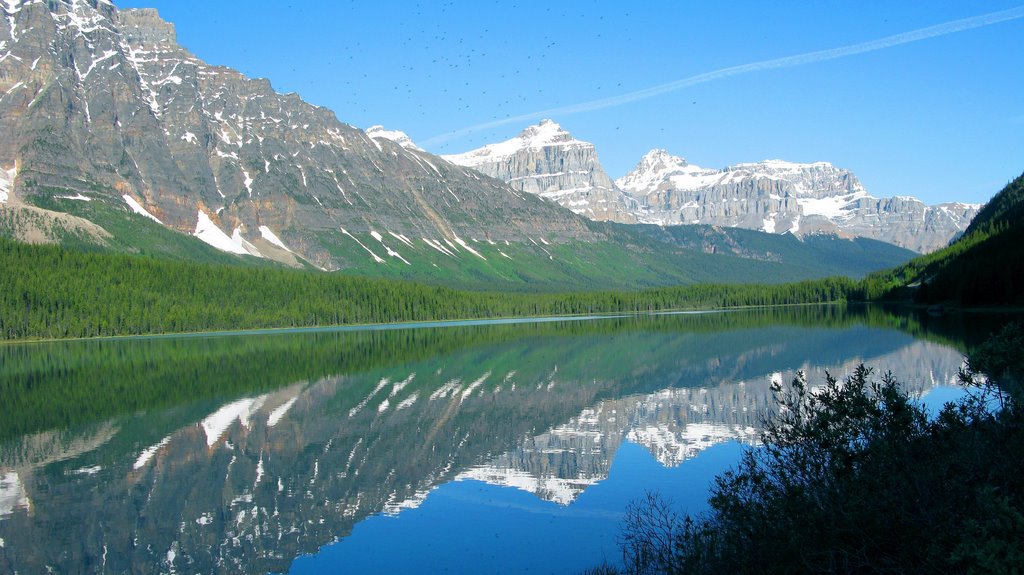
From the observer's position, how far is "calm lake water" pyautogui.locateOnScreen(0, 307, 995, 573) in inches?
891

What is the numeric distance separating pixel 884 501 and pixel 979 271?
109m

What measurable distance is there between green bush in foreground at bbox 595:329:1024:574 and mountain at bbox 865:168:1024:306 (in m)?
92.8

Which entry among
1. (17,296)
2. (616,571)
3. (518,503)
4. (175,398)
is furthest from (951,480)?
(17,296)

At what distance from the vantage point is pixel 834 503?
44.2 feet

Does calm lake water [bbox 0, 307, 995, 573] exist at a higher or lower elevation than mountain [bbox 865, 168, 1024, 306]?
lower

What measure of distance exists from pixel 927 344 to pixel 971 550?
A: 6437cm

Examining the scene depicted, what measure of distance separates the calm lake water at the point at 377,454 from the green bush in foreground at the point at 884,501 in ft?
18.3

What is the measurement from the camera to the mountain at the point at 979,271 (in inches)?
3989

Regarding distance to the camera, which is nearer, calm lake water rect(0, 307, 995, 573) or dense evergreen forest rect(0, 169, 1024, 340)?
calm lake water rect(0, 307, 995, 573)

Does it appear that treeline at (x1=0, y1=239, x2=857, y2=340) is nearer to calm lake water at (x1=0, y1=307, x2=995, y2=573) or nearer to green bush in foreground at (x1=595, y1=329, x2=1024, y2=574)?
calm lake water at (x1=0, y1=307, x2=995, y2=573)

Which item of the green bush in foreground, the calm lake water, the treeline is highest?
the treeline

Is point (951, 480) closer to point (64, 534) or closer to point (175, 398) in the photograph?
point (64, 534)

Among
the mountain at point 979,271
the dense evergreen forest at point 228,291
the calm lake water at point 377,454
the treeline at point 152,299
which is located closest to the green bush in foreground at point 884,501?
the calm lake water at point 377,454

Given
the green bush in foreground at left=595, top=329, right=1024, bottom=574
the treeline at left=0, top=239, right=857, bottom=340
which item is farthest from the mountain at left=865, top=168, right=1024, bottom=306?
the green bush in foreground at left=595, top=329, right=1024, bottom=574
